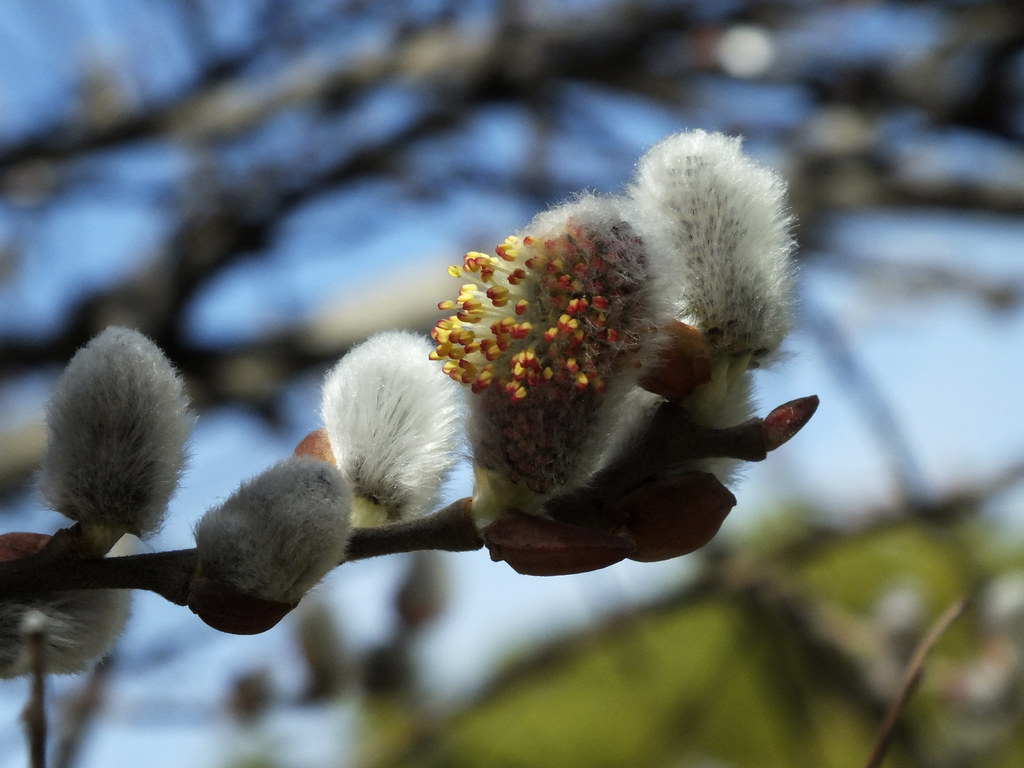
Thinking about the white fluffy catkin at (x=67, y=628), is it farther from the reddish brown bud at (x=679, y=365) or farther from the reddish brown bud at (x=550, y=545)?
the reddish brown bud at (x=679, y=365)

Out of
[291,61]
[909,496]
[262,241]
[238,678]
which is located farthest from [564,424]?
[291,61]

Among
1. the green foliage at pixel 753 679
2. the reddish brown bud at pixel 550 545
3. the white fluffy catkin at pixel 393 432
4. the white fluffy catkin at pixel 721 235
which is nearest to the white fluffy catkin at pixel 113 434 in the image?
the white fluffy catkin at pixel 393 432

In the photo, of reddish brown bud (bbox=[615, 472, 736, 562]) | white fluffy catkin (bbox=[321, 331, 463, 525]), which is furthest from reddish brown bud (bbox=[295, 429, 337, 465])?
reddish brown bud (bbox=[615, 472, 736, 562])

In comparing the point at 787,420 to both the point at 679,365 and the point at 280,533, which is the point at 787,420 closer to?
the point at 679,365

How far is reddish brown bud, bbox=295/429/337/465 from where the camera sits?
0.75 meters

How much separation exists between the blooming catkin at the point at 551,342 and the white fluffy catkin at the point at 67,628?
29 cm

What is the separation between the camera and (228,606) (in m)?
0.61

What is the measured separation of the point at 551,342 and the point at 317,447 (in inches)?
9.4

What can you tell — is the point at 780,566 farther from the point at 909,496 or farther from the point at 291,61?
the point at 291,61

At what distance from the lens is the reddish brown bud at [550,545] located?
0.61 meters

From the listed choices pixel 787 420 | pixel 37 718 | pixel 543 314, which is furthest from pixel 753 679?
pixel 37 718

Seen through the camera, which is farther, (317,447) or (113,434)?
(317,447)

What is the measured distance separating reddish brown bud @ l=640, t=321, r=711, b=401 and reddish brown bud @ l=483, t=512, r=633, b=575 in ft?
0.38

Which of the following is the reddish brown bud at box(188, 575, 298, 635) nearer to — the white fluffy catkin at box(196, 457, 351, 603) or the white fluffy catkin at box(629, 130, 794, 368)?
the white fluffy catkin at box(196, 457, 351, 603)
